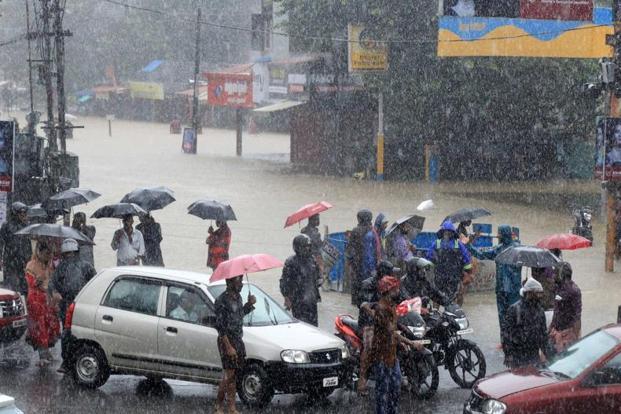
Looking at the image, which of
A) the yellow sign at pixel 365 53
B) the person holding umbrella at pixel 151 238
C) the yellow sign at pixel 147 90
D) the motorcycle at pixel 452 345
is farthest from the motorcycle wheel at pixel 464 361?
the yellow sign at pixel 147 90

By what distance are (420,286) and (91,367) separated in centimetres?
399

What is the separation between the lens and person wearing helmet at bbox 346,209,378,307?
15938mm

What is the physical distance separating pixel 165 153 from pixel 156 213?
72.2ft

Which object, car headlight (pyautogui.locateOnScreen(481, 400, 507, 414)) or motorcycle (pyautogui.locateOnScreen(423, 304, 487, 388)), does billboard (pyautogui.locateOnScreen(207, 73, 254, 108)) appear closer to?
motorcycle (pyautogui.locateOnScreen(423, 304, 487, 388))

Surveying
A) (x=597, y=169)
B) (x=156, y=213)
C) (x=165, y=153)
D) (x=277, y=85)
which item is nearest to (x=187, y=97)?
(x=277, y=85)

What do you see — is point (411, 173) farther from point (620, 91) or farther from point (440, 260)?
point (440, 260)

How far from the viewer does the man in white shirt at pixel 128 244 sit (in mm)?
16016

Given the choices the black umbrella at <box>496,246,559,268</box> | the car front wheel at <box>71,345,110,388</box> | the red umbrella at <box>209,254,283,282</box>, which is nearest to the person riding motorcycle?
the black umbrella at <box>496,246,559,268</box>

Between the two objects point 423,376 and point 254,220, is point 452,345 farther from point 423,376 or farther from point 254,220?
point 254,220

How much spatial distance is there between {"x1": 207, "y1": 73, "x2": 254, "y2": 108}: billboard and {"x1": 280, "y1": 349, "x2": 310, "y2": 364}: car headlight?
137 ft

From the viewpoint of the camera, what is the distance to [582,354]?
9594 millimetres

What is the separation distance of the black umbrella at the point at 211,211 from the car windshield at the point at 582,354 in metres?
8.28

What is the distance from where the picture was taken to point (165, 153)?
51.9 m

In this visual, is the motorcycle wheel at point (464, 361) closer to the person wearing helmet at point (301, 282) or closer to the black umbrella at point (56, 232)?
the person wearing helmet at point (301, 282)
